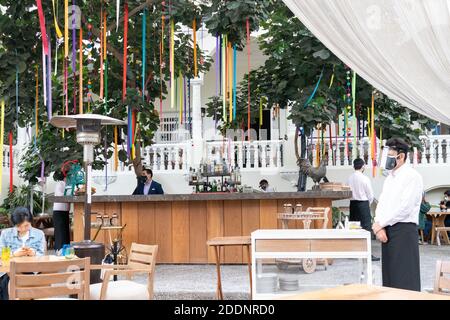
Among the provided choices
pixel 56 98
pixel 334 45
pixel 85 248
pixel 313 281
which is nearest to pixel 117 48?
pixel 56 98

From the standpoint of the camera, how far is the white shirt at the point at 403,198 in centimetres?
487

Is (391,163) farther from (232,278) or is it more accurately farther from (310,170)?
(310,170)


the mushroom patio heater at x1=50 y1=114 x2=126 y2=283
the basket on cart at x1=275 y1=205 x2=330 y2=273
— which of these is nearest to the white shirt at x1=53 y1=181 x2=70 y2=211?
the basket on cart at x1=275 y1=205 x2=330 y2=273

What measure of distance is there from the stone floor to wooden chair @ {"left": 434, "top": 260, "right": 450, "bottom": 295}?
1418 millimetres

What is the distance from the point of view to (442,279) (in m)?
3.81

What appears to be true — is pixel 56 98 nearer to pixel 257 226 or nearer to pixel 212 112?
pixel 212 112

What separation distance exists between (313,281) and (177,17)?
4648 millimetres

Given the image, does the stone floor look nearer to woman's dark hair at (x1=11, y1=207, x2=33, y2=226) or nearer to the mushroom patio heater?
the mushroom patio heater

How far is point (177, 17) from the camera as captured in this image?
8945mm

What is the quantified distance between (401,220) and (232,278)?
3.28 metres

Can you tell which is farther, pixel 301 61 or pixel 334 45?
pixel 301 61

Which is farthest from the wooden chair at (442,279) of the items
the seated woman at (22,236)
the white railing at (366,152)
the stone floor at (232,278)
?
the white railing at (366,152)

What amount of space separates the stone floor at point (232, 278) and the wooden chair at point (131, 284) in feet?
3.12

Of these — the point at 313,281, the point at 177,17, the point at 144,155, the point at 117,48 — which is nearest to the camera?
the point at 313,281
